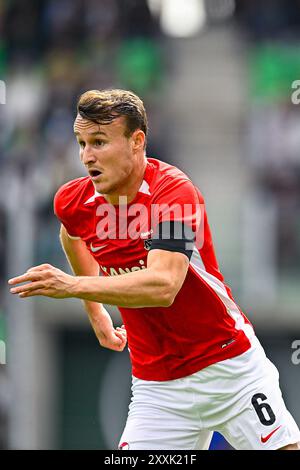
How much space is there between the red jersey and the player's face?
155 mm

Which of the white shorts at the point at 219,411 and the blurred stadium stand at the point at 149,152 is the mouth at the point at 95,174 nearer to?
the white shorts at the point at 219,411

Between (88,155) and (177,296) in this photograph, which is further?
(177,296)

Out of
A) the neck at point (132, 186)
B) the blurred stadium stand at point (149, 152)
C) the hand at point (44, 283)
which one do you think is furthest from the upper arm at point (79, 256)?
the blurred stadium stand at point (149, 152)

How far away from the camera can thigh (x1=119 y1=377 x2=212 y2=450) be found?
5.37 metres

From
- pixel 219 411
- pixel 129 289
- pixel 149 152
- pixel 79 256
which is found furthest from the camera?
pixel 149 152

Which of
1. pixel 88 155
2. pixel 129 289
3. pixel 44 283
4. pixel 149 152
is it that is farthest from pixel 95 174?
pixel 149 152

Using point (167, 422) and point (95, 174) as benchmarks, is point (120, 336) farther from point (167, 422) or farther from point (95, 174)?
point (95, 174)

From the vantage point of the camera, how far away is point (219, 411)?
210 inches

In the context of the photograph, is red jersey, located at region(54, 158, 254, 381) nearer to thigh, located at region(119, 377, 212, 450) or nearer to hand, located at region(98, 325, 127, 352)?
thigh, located at region(119, 377, 212, 450)

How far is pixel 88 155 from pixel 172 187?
0.42m

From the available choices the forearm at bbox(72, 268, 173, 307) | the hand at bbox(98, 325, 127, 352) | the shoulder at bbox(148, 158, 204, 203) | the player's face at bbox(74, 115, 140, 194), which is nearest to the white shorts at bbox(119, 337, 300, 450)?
the hand at bbox(98, 325, 127, 352)

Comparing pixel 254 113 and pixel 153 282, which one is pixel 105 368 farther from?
pixel 153 282

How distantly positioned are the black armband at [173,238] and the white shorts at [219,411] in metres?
0.74

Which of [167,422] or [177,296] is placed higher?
[177,296]
